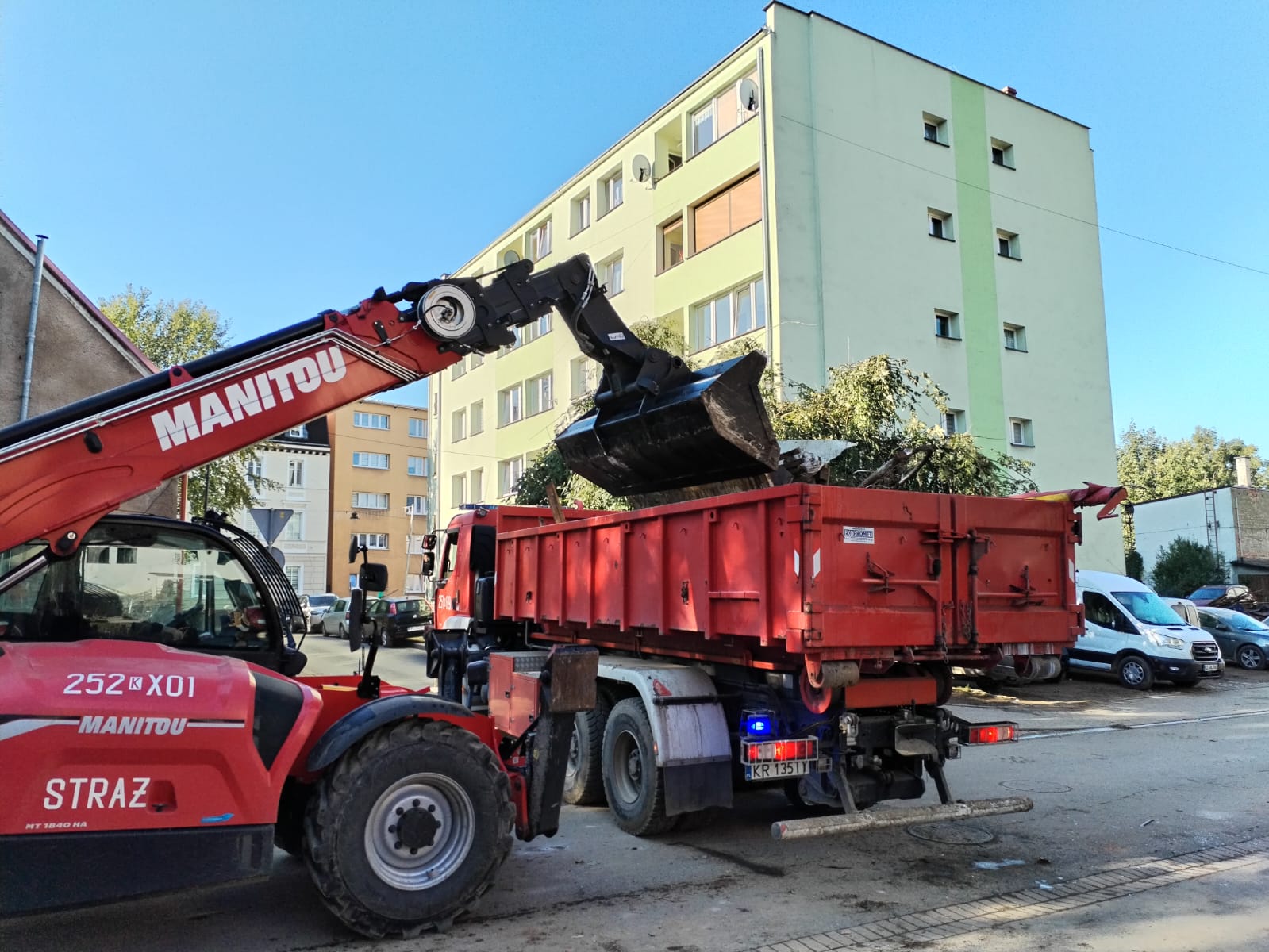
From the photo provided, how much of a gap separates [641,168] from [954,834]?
2138 cm

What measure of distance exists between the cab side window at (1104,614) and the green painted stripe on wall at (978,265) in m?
5.39

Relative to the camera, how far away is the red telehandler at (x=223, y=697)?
3764mm

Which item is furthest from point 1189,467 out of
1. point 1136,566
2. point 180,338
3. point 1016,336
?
point 180,338

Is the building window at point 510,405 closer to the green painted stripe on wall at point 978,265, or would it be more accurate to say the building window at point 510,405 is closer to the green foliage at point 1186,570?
the green painted stripe on wall at point 978,265

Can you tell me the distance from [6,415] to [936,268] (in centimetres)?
1966

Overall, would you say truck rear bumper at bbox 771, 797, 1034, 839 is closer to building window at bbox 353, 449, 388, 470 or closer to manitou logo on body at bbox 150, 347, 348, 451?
manitou logo on body at bbox 150, 347, 348, 451

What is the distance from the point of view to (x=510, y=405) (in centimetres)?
3284

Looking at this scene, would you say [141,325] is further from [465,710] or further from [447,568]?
[465,710]

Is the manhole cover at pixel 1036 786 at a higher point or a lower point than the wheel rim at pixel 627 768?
lower

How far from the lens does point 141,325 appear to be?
2578 cm

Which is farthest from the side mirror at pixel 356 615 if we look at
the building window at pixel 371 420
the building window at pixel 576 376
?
the building window at pixel 371 420

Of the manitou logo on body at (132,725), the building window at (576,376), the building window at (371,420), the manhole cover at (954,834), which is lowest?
the manhole cover at (954,834)

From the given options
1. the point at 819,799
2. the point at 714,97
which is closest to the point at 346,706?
the point at 819,799

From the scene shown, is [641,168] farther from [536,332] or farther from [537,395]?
[537,395]
